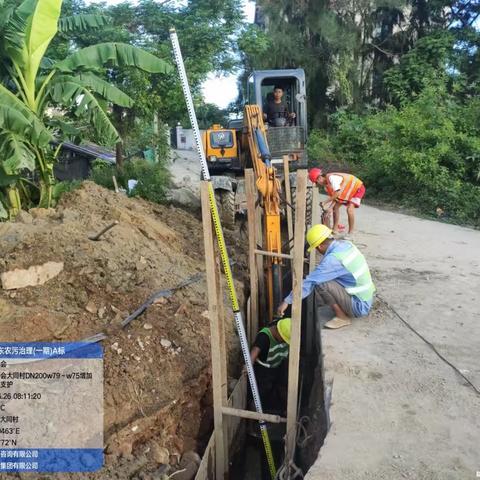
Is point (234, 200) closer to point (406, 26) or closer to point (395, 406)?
point (395, 406)

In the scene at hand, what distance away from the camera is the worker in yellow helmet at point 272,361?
5.39m

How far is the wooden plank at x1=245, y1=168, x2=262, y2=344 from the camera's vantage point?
5.73 meters

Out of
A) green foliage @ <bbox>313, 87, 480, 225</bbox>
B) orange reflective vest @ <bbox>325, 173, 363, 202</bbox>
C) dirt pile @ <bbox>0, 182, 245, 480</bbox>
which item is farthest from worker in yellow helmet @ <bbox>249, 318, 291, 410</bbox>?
green foliage @ <bbox>313, 87, 480, 225</bbox>

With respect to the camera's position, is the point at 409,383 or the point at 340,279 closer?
the point at 409,383

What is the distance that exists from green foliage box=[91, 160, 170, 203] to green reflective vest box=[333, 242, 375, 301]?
6539 mm

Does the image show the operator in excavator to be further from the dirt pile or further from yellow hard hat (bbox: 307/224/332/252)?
yellow hard hat (bbox: 307/224/332/252)

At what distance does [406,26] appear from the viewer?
68.5ft

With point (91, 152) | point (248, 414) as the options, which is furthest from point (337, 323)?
point (91, 152)

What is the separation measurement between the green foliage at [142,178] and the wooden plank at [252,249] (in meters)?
5.03

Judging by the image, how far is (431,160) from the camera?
12.7m

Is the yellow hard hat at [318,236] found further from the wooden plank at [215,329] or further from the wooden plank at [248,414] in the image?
the wooden plank at [248,414]

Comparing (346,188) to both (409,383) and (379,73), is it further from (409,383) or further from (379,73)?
(379,73)

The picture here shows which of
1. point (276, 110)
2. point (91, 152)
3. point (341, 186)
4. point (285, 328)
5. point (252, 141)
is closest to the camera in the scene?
point (285, 328)

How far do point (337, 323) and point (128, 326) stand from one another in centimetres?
206
